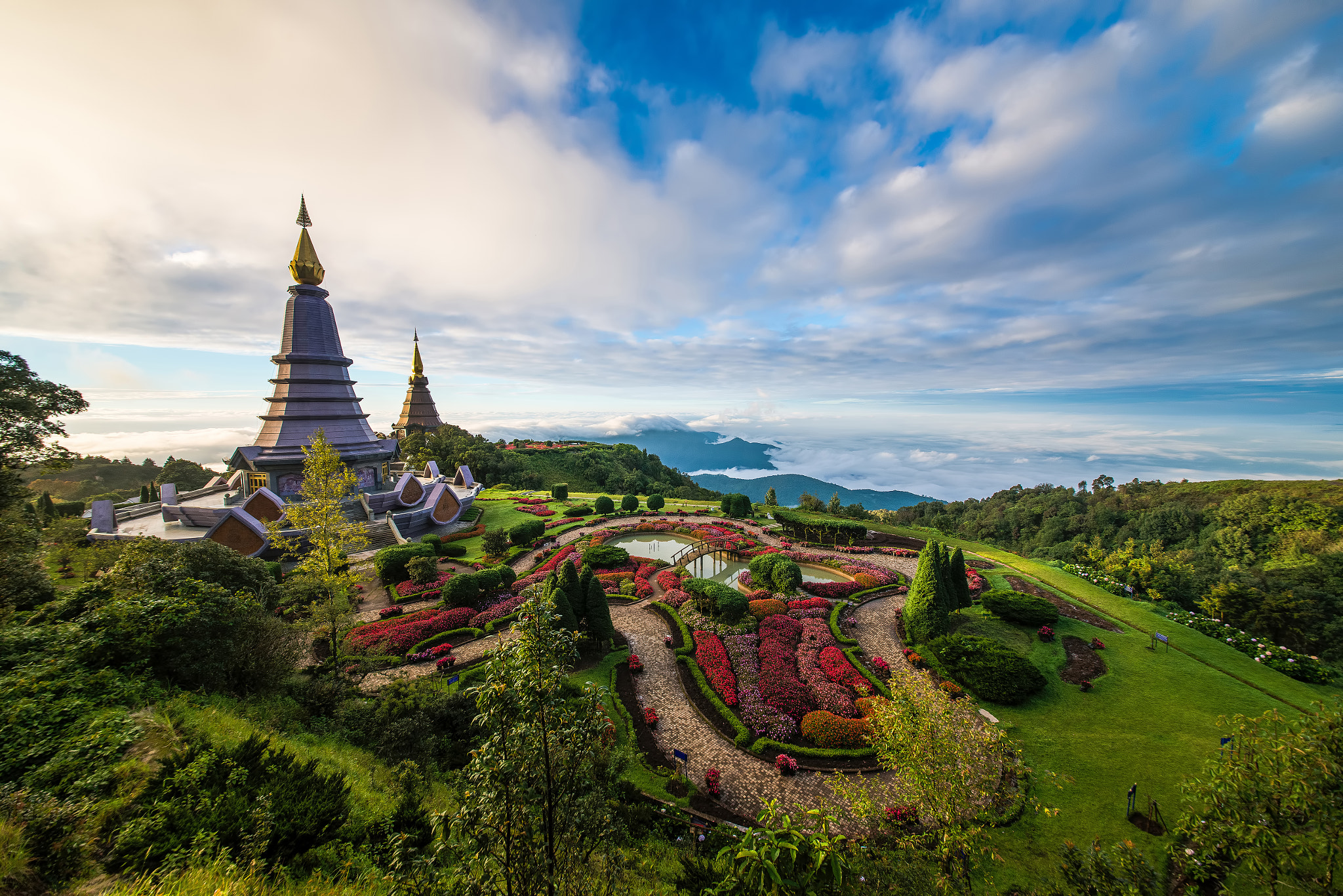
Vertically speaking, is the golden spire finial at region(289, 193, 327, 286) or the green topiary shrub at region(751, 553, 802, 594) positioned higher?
the golden spire finial at region(289, 193, 327, 286)

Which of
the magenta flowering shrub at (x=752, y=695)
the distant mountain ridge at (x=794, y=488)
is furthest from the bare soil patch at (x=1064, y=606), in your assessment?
the distant mountain ridge at (x=794, y=488)

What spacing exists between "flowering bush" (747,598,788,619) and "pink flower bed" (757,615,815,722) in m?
0.51

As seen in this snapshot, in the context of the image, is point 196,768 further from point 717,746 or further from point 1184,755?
point 1184,755

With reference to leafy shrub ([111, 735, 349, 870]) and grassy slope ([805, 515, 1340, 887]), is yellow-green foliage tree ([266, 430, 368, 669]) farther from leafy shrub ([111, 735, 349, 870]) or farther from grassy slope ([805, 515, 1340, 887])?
grassy slope ([805, 515, 1340, 887])

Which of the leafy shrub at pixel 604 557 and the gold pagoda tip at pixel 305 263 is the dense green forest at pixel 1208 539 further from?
the gold pagoda tip at pixel 305 263

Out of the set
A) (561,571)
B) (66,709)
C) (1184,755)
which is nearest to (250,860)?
(66,709)

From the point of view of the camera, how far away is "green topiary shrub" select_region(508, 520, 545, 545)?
30875 millimetres

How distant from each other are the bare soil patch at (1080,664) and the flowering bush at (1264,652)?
566 centimetres

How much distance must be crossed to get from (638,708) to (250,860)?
35.3 ft

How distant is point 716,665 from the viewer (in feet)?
54.9

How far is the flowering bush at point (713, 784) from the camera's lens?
36.7 feet

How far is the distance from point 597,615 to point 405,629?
8784mm

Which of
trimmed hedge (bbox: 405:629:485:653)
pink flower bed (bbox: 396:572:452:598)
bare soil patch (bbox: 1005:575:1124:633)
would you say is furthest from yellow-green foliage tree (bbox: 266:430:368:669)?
bare soil patch (bbox: 1005:575:1124:633)

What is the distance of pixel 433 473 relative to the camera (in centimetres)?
3984
